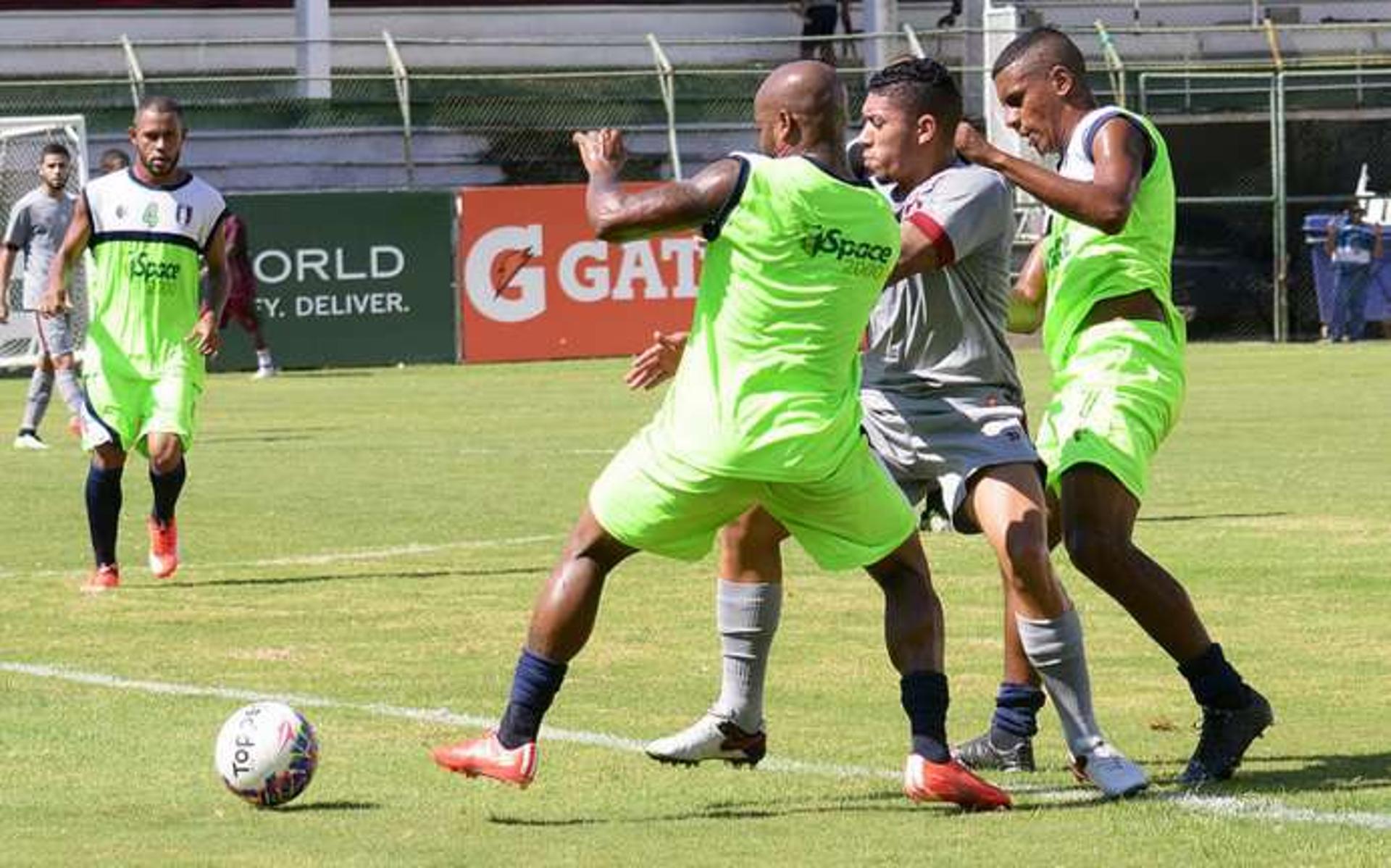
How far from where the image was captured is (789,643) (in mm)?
11414

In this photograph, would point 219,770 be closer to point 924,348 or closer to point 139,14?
point 924,348

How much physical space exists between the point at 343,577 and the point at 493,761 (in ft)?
20.5

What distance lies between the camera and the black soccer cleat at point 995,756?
27.8 ft

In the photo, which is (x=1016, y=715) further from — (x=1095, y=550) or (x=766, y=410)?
(x=766, y=410)

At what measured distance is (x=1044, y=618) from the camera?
810cm

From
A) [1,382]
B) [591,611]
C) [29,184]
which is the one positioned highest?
[591,611]

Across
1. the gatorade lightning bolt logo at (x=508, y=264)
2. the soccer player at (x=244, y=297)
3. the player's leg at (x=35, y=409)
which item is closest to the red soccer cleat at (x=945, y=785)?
the player's leg at (x=35, y=409)

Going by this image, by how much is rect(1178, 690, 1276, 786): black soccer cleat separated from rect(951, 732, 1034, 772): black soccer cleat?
0.45m

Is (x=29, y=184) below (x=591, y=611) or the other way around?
below

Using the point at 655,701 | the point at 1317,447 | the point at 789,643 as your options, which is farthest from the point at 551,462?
the point at 655,701

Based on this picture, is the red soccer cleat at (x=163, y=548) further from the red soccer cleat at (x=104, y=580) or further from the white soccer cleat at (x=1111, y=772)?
the white soccer cleat at (x=1111, y=772)

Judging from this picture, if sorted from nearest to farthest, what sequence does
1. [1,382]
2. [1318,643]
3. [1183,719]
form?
[1183,719] → [1318,643] → [1,382]

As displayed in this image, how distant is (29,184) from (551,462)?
14231 millimetres

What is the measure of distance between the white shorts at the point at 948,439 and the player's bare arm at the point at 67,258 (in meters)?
6.28
